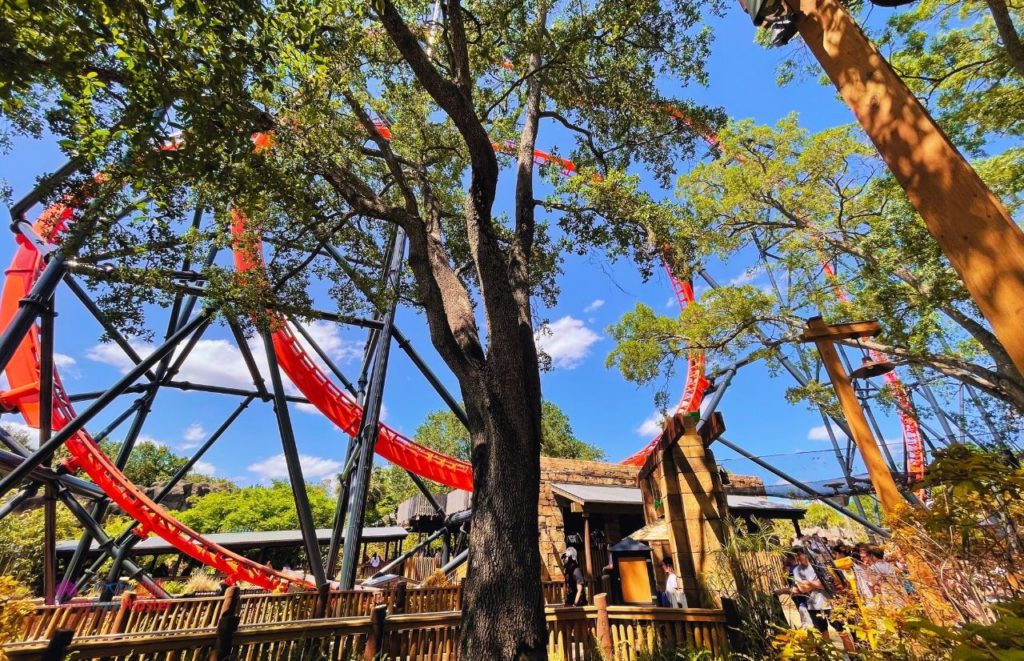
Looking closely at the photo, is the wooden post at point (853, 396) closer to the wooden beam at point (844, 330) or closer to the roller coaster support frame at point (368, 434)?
the wooden beam at point (844, 330)

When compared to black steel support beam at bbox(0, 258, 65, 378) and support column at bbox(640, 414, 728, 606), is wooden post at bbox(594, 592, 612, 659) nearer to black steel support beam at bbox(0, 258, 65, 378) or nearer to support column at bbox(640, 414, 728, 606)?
support column at bbox(640, 414, 728, 606)

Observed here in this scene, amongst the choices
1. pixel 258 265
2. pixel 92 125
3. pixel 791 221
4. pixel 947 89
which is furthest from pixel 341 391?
pixel 947 89

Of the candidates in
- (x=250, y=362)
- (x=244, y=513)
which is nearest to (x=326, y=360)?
(x=250, y=362)

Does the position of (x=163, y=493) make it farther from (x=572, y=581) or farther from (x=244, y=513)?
(x=244, y=513)

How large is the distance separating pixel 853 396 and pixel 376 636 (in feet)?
22.9

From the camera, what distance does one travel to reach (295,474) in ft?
25.5

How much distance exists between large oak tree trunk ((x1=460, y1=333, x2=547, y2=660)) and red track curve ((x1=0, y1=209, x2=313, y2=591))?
10.2 m

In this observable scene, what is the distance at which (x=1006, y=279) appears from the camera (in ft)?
6.27

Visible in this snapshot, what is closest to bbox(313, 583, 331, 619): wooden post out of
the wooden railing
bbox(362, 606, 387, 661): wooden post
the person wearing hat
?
the wooden railing

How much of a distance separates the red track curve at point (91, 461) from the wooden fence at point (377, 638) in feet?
21.6

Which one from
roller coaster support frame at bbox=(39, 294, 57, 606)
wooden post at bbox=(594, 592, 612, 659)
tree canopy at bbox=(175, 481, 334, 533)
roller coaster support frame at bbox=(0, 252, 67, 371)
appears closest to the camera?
wooden post at bbox=(594, 592, 612, 659)

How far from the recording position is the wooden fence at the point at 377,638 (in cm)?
356

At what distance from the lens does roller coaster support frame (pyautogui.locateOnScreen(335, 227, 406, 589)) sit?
23.2 ft

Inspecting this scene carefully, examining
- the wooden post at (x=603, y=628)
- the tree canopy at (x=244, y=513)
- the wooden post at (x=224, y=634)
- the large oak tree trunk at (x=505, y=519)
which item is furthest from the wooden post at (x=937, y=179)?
the tree canopy at (x=244, y=513)
